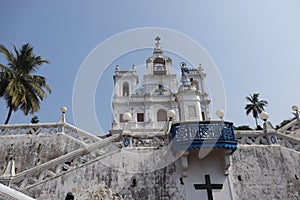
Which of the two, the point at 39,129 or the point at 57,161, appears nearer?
the point at 57,161

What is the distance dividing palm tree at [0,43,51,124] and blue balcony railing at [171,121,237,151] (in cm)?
1536

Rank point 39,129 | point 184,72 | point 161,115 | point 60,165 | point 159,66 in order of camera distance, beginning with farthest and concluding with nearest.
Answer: point 159,66, point 161,115, point 184,72, point 39,129, point 60,165

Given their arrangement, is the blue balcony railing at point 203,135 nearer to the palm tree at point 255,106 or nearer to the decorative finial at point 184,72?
the decorative finial at point 184,72

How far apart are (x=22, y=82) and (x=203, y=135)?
18.6m

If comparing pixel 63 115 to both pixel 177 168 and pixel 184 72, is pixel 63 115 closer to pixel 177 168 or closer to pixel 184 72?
pixel 177 168

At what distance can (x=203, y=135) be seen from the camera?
1150 cm

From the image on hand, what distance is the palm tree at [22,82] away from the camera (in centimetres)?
2158

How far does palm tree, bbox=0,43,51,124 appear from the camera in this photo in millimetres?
21583

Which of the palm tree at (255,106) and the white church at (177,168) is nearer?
the white church at (177,168)

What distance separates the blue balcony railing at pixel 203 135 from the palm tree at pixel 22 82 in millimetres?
15362

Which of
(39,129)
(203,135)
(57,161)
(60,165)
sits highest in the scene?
(39,129)

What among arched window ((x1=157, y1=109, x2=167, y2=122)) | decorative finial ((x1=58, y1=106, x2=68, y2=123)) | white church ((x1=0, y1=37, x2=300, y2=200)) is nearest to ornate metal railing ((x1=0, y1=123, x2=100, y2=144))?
decorative finial ((x1=58, y1=106, x2=68, y2=123))

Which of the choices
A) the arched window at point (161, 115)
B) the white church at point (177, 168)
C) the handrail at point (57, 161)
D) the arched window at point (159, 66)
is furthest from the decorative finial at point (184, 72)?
the arched window at point (159, 66)

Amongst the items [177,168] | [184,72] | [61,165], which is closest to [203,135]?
[177,168]
